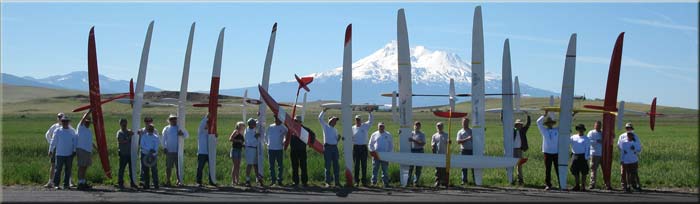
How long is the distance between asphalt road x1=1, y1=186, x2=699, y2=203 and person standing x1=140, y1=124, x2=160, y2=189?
32 cm

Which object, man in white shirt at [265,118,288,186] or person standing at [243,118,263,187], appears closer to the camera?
man in white shirt at [265,118,288,186]

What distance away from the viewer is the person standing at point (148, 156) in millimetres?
16641

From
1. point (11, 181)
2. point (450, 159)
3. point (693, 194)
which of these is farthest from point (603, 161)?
point (11, 181)

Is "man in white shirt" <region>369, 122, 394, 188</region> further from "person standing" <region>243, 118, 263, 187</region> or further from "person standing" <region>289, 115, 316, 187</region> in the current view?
"person standing" <region>243, 118, 263, 187</region>

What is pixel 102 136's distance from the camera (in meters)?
18.6

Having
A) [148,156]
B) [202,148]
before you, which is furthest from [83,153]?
[202,148]

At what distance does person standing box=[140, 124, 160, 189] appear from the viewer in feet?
54.6

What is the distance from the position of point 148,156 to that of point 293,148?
294cm

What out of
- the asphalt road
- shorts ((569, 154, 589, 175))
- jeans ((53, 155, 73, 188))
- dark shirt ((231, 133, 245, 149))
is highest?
dark shirt ((231, 133, 245, 149))

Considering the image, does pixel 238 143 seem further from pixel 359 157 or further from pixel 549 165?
pixel 549 165

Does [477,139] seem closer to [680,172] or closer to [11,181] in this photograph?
[680,172]

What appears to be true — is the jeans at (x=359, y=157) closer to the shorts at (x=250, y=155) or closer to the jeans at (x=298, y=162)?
the jeans at (x=298, y=162)

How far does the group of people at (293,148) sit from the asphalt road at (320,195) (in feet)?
1.74

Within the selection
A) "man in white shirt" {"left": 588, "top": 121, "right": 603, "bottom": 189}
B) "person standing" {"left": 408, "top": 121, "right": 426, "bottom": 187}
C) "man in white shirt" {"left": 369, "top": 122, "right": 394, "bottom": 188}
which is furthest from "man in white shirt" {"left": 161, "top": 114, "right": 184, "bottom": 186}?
"man in white shirt" {"left": 588, "top": 121, "right": 603, "bottom": 189}
